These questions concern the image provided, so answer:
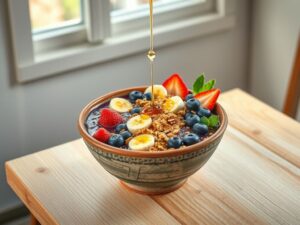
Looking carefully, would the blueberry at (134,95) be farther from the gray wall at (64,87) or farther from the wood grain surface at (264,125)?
the gray wall at (64,87)

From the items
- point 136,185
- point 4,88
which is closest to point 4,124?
point 4,88

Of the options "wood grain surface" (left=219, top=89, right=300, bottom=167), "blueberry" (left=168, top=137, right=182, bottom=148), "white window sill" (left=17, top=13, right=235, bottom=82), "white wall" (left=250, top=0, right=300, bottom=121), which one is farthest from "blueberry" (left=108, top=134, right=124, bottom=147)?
"white wall" (left=250, top=0, right=300, bottom=121)

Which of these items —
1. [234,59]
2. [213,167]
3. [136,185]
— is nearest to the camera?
[136,185]

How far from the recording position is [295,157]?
5.11 ft

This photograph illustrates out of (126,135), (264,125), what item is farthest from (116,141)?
(264,125)

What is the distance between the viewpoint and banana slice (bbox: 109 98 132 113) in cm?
148

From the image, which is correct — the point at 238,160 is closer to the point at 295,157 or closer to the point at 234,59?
the point at 295,157

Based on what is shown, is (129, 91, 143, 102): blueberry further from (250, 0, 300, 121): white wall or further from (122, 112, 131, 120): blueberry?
(250, 0, 300, 121): white wall

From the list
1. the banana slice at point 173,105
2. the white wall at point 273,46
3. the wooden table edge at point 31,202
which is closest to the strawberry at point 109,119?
the banana slice at point 173,105

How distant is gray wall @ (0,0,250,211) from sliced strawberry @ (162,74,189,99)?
0.62 m

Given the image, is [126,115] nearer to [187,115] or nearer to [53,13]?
[187,115]

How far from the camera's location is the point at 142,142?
1338mm

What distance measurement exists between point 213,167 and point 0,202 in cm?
88

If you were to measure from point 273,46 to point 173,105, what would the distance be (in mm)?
1070
